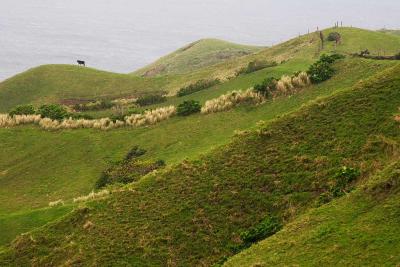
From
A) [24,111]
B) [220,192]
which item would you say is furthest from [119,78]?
[220,192]

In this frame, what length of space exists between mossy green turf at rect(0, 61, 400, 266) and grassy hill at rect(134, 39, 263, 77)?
72.3m

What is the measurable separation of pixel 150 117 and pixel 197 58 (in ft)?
208

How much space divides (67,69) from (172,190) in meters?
61.2

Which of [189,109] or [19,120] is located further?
[19,120]

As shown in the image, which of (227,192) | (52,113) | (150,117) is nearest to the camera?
(227,192)

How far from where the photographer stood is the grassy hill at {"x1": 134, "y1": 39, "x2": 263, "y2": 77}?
10271 centimetres

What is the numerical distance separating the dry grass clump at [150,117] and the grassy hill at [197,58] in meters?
51.9

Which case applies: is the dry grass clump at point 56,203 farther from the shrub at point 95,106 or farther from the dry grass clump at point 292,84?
the shrub at point 95,106

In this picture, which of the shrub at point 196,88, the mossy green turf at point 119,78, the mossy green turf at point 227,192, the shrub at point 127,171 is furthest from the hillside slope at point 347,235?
the mossy green turf at point 119,78

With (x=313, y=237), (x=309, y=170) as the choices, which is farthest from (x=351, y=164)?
(x=313, y=237)

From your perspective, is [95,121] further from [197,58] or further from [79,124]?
[197,58]

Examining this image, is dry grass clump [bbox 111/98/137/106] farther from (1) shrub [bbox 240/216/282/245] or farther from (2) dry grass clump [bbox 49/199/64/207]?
(1) shrub [bbox 240/216/282/245]

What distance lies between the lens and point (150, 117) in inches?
1817

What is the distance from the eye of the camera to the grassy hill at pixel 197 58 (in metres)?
103
